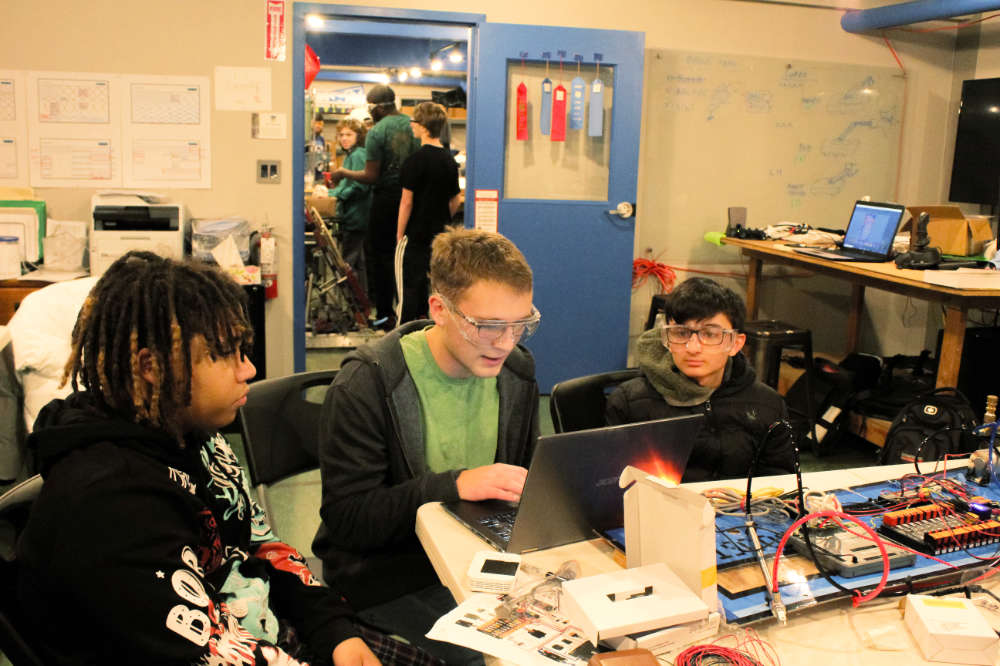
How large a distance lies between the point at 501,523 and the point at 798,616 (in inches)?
19.8

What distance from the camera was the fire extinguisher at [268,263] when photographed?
4367 mm

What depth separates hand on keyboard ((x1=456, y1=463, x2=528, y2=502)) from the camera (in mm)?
1534

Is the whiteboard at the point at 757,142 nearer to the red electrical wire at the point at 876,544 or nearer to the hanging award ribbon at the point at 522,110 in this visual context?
the hanging award ribbon at the point at 522,110

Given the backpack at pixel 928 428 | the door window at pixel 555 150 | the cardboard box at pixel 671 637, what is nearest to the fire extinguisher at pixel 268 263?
the door window at pixel 555 150

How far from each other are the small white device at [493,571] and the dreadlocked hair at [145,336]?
49 centimetres

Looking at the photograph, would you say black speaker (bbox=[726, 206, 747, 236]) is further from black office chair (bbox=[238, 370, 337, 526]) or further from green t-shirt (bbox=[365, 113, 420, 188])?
black office chair (bbox=[238, 370, 337, 526])

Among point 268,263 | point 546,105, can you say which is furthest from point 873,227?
point 268,263

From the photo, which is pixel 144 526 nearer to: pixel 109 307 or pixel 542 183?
pixel 109 307

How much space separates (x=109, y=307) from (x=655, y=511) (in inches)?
33.1

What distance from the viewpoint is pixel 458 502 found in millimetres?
1588

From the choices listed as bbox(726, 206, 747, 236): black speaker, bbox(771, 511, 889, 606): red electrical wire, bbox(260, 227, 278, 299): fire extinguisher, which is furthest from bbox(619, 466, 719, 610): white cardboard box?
bbox(726, 206, 747, 236): black speaker

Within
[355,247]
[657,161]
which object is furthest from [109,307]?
[355,247]

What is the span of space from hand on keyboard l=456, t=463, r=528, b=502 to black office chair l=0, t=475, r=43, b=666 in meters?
0.70

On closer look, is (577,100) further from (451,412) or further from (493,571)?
(493,571)
